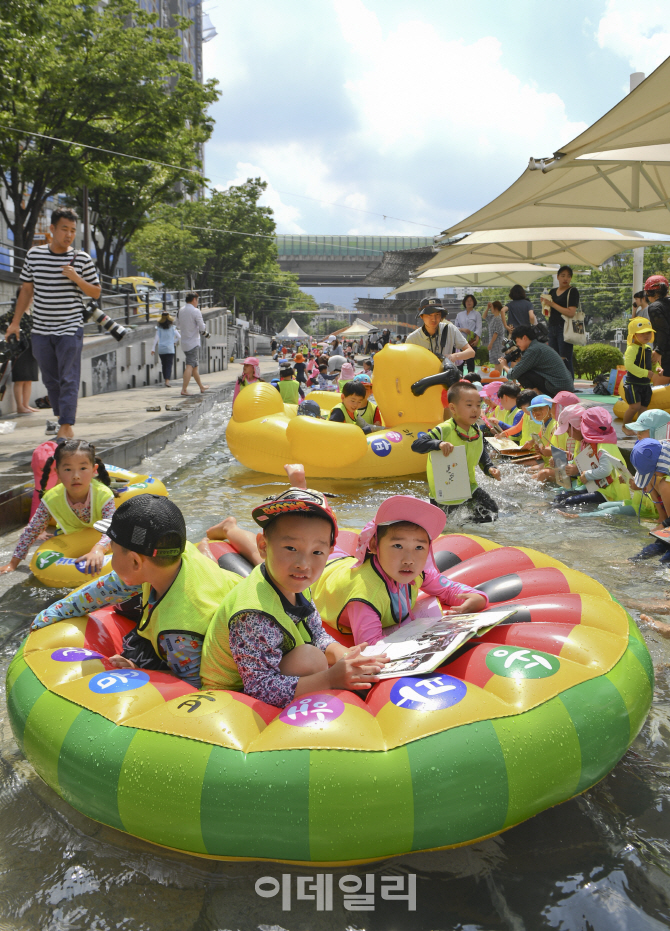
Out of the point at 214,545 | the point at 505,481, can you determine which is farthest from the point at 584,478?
the point at 214,545

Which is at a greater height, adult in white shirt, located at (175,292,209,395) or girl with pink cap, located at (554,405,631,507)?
adult in white shirt, located at (175,292,209,395)

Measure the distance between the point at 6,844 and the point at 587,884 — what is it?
67.6 inches

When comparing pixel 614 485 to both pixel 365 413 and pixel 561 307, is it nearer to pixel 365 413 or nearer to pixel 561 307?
pixel 365 413

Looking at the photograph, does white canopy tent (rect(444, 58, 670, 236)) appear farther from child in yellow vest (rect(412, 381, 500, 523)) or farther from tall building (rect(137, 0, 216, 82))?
tall building (rect(137, 0, 216, 82))

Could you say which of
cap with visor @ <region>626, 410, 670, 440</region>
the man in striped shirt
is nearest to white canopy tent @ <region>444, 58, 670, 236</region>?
cap with visor @ <region>626, 410, 670, 440</region>

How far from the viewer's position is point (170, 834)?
2.01 meters

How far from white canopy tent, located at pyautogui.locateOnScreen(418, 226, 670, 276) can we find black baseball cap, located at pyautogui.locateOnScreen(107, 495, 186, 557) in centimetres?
1088

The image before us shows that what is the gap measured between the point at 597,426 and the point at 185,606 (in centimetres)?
462

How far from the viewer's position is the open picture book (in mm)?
2355

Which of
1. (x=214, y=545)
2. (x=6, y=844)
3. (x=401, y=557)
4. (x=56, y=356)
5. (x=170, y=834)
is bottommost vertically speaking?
(x=6, y=844)

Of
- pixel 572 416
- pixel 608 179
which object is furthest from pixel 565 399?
pixel 608 179

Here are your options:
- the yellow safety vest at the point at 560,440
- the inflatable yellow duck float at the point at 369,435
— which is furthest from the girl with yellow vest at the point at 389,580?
the inflatable yellow duck float at the point at 369,435

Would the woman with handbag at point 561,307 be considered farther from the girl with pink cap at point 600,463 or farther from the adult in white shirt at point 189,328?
the adult in white shirt at point 189,328

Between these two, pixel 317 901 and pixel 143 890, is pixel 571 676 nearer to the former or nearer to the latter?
pixel 317 901
